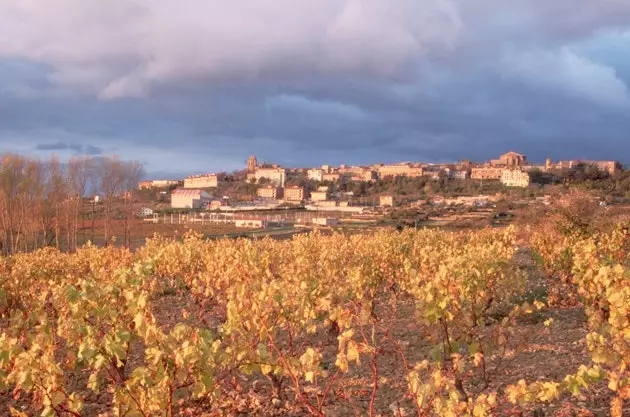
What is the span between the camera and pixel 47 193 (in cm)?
3675

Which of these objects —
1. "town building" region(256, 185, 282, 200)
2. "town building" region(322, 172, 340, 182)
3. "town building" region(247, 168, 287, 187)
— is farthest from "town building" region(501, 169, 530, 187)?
"town building" region(247, 168, 287, 187)

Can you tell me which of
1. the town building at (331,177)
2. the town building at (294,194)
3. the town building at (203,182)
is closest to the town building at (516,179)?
the town building at (294,194)

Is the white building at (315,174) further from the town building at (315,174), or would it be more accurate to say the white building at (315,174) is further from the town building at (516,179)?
the town building at (516,179)

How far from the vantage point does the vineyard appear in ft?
13.0

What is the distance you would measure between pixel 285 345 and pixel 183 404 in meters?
3.28

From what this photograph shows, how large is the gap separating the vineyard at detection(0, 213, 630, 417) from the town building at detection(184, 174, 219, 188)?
14881cm

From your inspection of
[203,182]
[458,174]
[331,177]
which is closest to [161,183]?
[203,182]

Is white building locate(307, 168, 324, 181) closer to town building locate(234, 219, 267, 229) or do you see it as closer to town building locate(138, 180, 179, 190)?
town building locate(138, 180, 179, 190)

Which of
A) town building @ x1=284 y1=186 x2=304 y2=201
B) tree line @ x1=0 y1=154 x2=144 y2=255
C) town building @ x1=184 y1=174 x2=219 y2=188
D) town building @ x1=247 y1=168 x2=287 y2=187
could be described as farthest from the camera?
town building @ x1=247 y1=168 x2=287 y2=187

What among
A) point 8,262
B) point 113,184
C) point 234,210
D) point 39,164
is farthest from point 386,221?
point 8,262

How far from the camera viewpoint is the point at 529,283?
16.2 metres

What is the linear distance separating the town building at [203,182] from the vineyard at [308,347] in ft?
488

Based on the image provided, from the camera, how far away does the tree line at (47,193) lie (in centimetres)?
3244

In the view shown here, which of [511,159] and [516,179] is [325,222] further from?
[511,159]
